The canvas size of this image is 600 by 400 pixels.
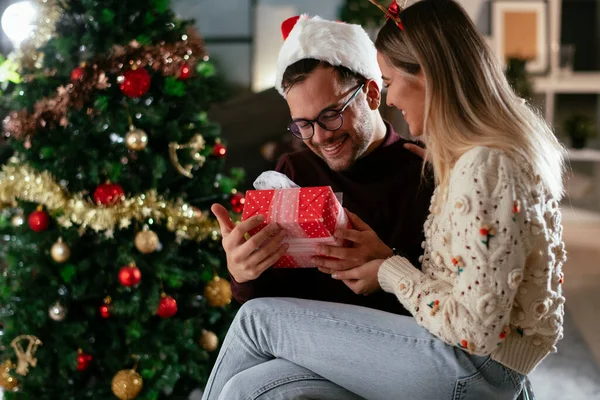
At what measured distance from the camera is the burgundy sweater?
1688 millimetres

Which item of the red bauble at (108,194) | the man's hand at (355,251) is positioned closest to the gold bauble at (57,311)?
the red bauble at (108,194)

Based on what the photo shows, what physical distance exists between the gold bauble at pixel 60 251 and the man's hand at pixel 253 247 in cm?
87

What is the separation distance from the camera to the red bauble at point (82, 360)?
7.25 feet

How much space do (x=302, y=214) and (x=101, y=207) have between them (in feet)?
3.32

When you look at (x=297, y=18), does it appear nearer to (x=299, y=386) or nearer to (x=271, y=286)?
(x=271, y=286)

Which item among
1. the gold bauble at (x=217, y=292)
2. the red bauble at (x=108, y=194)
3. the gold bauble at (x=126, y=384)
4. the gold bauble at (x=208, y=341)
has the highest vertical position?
the red bauble at (x=108, y=194)

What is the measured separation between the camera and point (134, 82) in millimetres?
Result: 2150

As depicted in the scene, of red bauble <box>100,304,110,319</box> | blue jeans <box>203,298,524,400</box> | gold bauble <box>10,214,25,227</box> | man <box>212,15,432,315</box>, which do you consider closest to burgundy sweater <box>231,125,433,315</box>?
man <box>212,15,432,315</box>

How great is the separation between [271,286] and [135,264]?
2.20 feet

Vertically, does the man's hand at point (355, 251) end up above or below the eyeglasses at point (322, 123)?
below

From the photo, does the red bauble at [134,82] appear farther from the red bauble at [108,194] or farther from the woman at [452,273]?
the woman at [452,273]

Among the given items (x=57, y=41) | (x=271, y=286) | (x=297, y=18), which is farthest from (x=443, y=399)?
(x=57, y=41)

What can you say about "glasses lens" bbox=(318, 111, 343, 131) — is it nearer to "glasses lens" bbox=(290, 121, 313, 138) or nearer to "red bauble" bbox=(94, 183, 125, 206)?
"glasses lens" bbox=(290, 121, 313, 138)

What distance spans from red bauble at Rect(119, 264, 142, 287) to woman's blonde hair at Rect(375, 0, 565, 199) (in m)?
1.12
